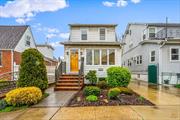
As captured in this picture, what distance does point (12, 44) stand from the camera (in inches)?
1122

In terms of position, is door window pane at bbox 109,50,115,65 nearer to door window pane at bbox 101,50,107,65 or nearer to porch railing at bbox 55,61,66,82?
door window pane at bbox 101,50,107,65

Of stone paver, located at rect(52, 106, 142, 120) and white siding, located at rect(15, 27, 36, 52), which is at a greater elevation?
white siding, located at rect(15, 27, 36, 52)

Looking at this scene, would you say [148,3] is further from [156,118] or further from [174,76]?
[156,118]

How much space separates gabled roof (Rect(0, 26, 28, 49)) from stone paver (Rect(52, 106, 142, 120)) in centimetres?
1923

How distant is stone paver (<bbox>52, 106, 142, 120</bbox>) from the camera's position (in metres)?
9.23

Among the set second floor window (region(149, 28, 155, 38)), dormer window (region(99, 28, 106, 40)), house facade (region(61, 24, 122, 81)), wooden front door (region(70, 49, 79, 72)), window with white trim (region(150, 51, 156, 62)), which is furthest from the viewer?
second floor window (region(149, 28, 155, 38))

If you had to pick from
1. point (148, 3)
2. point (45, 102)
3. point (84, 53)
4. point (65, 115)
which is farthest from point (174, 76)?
point (65, 115)

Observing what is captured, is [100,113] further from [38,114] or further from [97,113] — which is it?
[38,114]

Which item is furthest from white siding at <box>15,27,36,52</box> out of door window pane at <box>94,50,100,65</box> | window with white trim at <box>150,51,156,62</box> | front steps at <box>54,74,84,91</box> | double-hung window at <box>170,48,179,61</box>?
double-hung window at <box>170,48,179,61</box>

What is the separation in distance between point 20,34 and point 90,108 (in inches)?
860

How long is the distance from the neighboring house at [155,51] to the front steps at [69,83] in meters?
9.92

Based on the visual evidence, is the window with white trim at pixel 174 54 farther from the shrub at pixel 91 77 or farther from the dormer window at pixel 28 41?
the dormer window at pixel 28 41

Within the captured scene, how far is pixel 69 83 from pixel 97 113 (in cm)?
932

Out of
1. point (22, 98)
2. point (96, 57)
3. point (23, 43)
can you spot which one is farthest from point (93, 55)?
point (23, 43)
